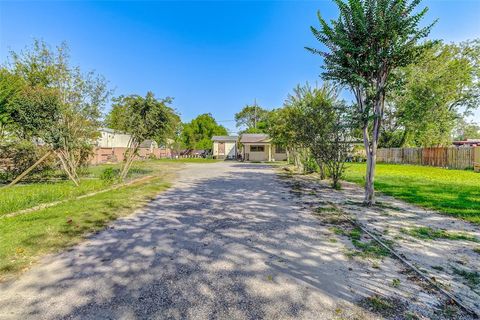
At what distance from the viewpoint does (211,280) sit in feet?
8.96

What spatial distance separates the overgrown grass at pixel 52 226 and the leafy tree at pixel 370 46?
6089 mm

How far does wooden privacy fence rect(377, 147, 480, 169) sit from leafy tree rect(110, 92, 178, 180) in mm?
19406

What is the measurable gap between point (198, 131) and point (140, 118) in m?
36.6

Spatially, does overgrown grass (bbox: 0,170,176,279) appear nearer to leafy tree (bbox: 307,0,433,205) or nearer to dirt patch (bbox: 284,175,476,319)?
dirt patch (bbox: 284,175,476,319)

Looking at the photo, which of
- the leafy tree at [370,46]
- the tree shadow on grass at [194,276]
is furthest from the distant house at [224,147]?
the tree shadow on grass at [194,276]

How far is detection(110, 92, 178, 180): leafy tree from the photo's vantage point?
1038 centimetres

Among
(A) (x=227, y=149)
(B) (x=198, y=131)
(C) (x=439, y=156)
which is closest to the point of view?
(C) (x=439, y=156)

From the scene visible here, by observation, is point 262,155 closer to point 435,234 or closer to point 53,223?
point 435,234

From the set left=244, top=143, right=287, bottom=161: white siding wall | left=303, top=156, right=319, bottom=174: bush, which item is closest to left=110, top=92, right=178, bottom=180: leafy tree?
left=303, top=156, right=319, bottom=174: bush

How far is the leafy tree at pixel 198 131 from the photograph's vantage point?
148ft

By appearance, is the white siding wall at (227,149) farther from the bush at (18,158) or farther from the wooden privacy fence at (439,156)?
the bush at (18,158)

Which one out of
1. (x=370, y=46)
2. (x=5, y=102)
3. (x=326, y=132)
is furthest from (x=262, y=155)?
(x=370, y=46)

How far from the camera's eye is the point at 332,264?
3.10 meters

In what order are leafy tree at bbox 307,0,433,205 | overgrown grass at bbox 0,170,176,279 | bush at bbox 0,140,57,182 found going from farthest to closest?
bush at bbox 0,140,57,182 < leafy tree at bbox 307,0,433,205 < overgrown grass at bbox 0,170,176,279
